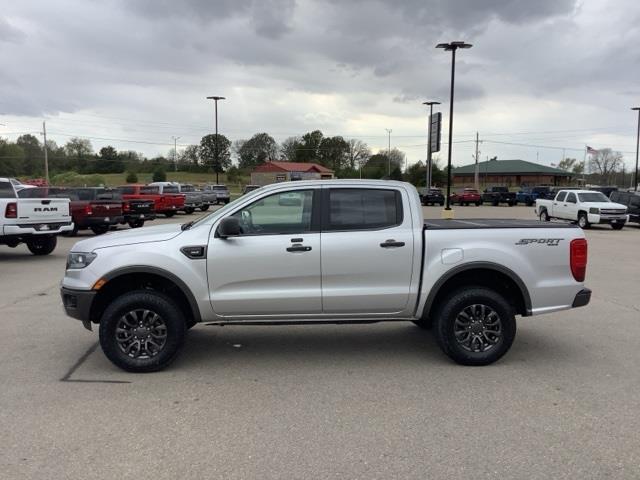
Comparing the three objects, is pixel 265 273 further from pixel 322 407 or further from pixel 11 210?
pixel 11 210

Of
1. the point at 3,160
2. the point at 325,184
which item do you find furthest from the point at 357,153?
the point at 325,184

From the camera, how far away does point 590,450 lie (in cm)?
372

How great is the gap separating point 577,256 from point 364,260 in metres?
2.12

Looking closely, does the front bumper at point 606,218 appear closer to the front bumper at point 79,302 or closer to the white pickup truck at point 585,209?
the white pickup truck at point 585,209

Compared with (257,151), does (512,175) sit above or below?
below

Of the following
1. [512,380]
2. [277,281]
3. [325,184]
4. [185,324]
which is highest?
[325,184]

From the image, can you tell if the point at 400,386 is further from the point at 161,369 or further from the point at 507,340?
the point at 161,369

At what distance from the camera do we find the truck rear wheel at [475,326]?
17.6ft

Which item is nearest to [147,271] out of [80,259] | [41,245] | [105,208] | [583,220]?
[80,259]

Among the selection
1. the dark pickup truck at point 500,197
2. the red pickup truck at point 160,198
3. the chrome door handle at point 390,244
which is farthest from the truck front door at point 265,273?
the dark pickup truck at point 500,197

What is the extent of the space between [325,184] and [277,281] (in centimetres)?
109

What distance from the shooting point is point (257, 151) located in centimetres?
13925

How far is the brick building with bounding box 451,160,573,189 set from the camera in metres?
Result: 103

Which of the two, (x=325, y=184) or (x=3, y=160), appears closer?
(x=325, y=184)
